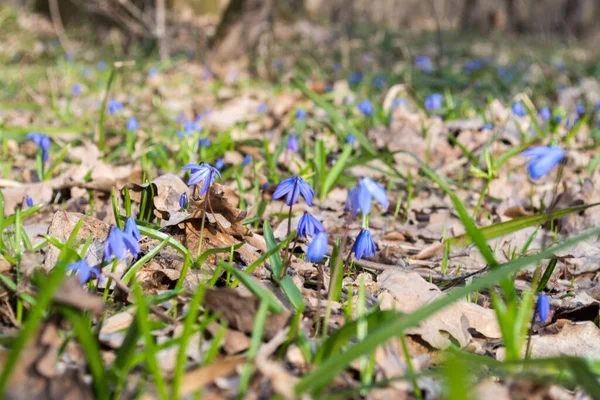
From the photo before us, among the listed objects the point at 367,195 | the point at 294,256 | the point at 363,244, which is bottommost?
the point at 294,256

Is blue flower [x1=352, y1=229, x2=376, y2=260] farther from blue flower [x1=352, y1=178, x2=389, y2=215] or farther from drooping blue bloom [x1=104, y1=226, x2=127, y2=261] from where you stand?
drooping blue bloom [x1=104, y1=226, x2=127, y2=261]

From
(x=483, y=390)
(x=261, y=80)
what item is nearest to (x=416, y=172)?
(x=483, y=390)

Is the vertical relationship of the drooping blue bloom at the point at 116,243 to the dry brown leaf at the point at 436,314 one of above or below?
above

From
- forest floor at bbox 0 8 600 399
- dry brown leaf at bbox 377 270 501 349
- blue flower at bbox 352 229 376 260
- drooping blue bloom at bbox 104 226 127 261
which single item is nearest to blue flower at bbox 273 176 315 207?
forest floor at bbox 0 8 600 399

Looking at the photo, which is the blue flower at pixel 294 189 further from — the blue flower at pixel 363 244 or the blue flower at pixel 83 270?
the blue flower at pixel 83 270

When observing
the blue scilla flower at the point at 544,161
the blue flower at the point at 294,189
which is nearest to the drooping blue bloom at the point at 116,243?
the blue flower at the point at 294,189

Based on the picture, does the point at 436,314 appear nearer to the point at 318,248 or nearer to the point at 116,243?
the point at 318,248

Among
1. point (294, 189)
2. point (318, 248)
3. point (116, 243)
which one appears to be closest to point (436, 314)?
point (318, 248)
